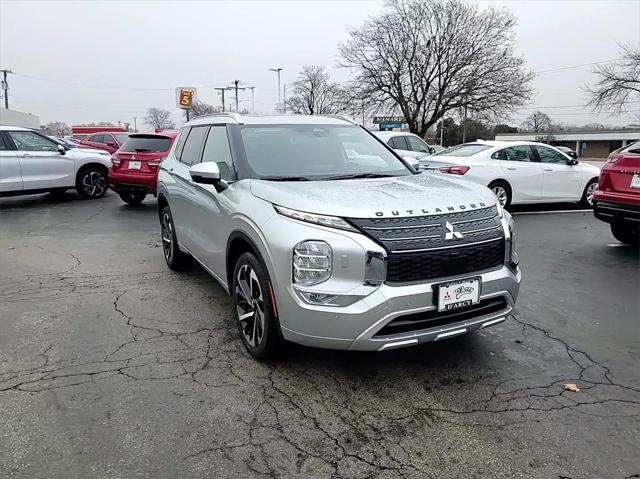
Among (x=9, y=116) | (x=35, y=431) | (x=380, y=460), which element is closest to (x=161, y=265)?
(x=35, y=431)

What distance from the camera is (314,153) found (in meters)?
4.34

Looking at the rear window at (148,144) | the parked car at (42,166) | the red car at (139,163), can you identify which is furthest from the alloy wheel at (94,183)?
the rear window at (148,144)

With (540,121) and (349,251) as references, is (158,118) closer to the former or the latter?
(540,121)

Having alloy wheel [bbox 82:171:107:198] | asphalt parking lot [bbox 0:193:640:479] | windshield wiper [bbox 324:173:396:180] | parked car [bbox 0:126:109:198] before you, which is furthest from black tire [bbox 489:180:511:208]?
alloy wheel [bbox 82:171:107:198]

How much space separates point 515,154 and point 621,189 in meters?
4.16

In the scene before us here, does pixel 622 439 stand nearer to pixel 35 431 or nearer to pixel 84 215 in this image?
pixel 35 431

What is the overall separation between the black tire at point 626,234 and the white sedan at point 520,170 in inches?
113

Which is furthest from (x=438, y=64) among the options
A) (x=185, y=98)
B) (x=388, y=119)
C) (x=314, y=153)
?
(x=314, y=153)

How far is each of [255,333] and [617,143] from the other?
79130 mm

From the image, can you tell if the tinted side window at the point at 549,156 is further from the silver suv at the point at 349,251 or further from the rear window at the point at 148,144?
the rear window at the point at 148,144

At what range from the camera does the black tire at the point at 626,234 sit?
24.7 feet

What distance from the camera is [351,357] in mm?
3650

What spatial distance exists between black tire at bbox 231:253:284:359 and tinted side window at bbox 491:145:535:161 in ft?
26.5

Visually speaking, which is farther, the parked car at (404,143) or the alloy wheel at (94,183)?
the parked car at (404,143)
